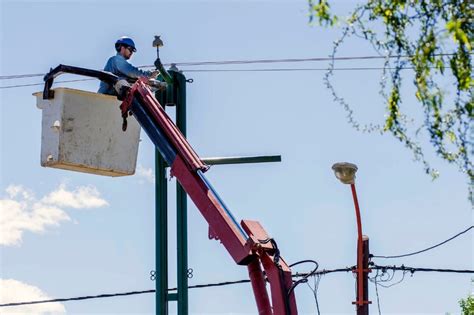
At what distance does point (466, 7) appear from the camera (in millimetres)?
7668

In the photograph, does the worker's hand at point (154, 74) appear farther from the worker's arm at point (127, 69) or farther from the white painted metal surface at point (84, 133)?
the white painted metal surface at point (84, 133)

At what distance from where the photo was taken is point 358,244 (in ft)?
52.7

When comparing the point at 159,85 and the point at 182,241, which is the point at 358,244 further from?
the point at 159,85

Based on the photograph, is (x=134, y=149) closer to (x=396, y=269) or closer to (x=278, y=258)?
(x=278, y=258)

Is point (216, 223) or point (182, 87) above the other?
point (182, 87)

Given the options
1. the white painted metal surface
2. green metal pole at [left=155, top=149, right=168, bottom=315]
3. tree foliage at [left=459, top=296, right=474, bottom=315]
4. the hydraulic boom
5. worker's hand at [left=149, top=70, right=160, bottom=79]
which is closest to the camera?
the hydraulic boom

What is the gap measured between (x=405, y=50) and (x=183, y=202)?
686cm

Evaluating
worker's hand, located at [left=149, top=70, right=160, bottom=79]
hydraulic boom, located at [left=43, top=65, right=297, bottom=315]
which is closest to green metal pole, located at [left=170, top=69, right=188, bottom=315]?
worker's hand, located at [left=149, top=70, right=160, bottom=79]

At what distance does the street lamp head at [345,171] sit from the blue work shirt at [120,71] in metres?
2.80

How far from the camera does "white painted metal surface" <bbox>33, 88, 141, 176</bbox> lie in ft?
46.1

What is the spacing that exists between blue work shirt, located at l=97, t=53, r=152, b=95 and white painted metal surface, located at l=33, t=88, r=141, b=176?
0.78 feet

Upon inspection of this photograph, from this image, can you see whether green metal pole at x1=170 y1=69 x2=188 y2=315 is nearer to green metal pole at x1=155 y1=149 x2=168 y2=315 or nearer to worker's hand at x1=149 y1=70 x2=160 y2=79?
green metal pole at x1=155 y1=149 x2=168 y2=315

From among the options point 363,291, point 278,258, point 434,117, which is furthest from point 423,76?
point 363,291

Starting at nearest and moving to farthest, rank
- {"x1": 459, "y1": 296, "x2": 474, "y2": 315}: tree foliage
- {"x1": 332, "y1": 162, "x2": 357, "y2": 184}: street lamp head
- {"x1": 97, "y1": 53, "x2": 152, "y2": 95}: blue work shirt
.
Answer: {"x1": 97, "y1": 53, "x2": 152, "y2": 95}: blue work shirt
{"x1": 332, "y1": 162, "x2": 357, "y2": 184}: street lamp head
{"x1": 459, "y1": 296, "x2": 474, "y2": 315}: tree foliage
